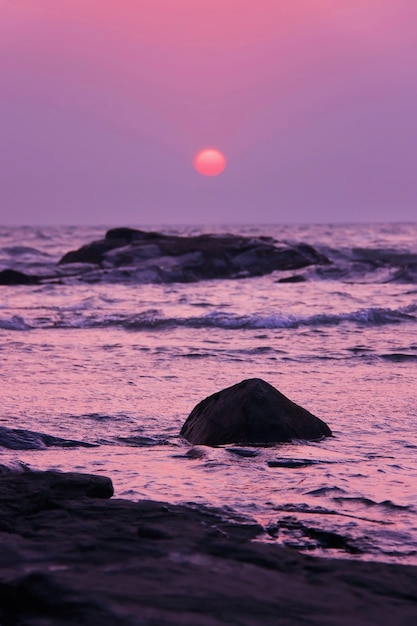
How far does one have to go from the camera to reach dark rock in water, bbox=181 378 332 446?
4980 mm

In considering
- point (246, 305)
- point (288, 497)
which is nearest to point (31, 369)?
point (288, 497)

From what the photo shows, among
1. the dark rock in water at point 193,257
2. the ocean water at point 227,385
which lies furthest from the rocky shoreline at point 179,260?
the ocean water at point 227,385

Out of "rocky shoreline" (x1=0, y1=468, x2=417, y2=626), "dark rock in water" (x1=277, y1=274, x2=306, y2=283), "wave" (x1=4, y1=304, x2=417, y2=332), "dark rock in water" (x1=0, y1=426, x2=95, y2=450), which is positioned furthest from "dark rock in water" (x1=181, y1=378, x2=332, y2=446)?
"dark rock in water" (x1=277, y1=274, x2=306, y2=283)

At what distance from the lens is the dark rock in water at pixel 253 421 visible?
4.98 metres

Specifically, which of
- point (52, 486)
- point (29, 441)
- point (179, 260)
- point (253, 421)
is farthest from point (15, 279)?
point (52, 486)

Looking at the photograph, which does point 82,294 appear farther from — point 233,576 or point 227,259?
point 233,576

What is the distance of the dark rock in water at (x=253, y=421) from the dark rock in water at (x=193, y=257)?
17.9m

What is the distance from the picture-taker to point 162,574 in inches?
107

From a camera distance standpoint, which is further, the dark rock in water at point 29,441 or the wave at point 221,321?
the wave at point 221,321

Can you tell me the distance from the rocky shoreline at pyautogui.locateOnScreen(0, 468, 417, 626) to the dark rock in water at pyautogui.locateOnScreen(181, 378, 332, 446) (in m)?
1.51

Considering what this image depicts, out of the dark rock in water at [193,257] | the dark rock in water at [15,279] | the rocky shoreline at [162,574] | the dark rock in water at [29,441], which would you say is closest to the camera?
the rocky shoreline at [162,574]

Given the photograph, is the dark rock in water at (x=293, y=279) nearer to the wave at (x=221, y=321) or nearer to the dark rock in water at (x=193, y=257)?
the dark rock in water at (x=193, y=257)

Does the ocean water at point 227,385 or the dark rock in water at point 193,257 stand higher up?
the dark rock in water at point 193,257

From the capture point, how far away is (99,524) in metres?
3.16
